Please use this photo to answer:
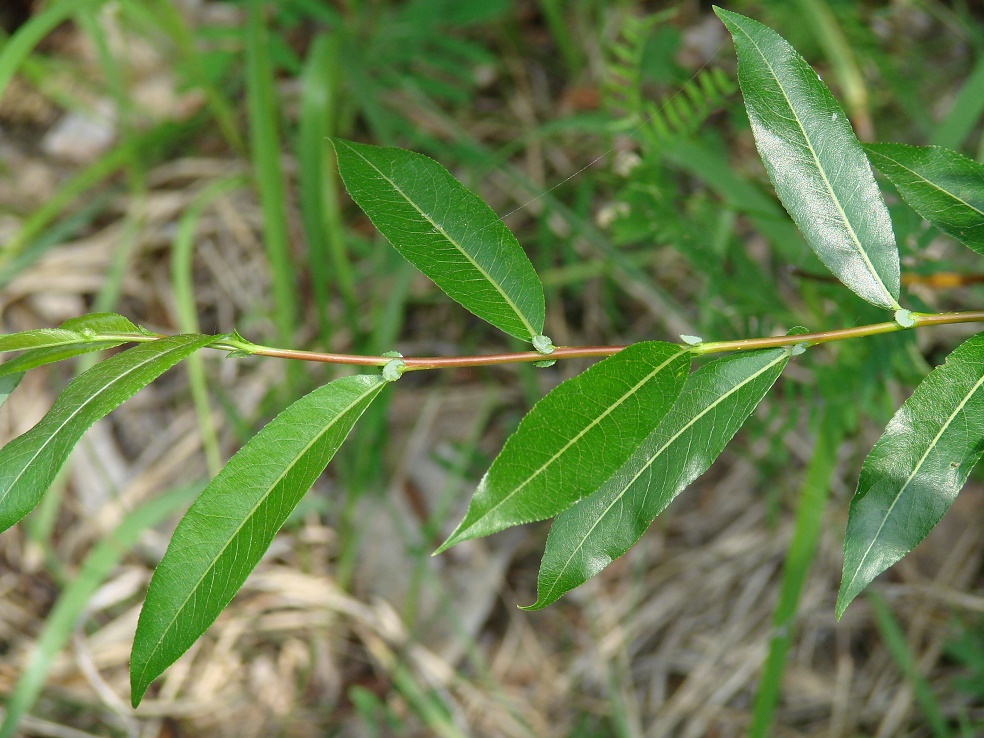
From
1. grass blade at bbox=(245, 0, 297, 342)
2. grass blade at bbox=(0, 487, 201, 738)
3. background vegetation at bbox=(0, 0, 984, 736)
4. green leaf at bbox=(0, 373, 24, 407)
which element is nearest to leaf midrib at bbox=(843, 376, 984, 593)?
green leaf at bbox=(0, 373, 24, 407)

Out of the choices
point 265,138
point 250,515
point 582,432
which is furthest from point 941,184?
point 265,138

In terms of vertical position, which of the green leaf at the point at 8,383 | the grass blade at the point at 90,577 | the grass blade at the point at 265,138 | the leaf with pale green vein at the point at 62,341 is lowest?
the grass blade at the point at 90,577

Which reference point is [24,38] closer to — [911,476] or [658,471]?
[658,471]

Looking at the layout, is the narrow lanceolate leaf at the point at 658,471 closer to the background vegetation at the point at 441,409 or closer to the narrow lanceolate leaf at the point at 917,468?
the narrow lanceolate leaf at the point at 917,468

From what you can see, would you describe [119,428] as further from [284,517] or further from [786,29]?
[786,29]

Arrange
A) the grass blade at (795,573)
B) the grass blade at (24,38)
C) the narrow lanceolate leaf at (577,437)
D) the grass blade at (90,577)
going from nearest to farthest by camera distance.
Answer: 1. the narrow lanceolate leaf at (577,437)
2. the grass blade at (795,573)
3. the grass blade at (24,38)
4. the grass blade at (90,577)

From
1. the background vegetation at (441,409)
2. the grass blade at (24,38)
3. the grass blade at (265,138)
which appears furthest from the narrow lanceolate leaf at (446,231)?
the grass blade at (24,38)
